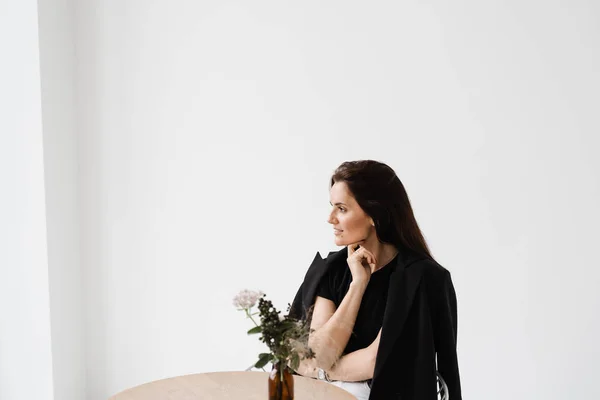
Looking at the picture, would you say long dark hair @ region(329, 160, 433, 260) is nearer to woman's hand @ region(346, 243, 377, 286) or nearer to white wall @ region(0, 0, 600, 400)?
woman's hand @ region(346, 243, 377, 286)

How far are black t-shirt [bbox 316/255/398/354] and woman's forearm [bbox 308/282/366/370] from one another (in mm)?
68

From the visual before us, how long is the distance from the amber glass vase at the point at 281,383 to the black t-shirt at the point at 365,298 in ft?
1.98

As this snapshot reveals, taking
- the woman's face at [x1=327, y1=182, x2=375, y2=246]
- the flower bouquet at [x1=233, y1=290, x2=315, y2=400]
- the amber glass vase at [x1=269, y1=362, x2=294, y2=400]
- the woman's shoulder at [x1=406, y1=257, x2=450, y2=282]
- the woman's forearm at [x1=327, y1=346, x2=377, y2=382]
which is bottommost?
the woman's forearm at [x1=327, y1=346, x2=377, y2=382]

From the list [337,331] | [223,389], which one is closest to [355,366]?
[337,331]

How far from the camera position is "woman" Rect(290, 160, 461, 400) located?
2205mm

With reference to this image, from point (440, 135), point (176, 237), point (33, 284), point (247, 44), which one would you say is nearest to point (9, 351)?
point (33, 284)

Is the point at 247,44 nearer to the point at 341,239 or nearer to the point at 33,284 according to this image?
the point at 341,239

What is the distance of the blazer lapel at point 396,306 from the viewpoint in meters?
2.19

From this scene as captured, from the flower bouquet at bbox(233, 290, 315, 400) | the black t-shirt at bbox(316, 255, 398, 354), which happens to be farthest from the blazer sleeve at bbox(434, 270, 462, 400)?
the flower bouquet at bbox(233, 290, 315, 400)

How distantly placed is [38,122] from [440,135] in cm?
207

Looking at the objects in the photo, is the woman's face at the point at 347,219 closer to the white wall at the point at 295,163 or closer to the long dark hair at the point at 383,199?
the long dark hair at the point at 383,199

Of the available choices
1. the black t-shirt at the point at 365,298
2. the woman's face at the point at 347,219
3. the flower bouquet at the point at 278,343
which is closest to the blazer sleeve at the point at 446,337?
the black t-shirt at the point at 365,298

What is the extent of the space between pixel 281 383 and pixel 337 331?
521 millimetres

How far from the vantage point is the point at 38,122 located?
133 inches
